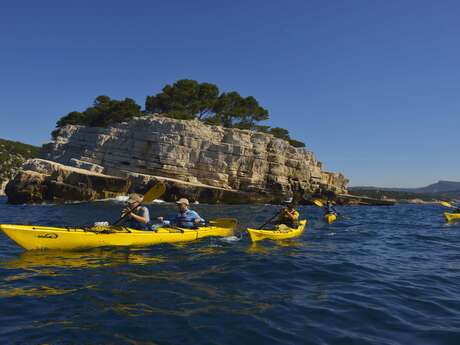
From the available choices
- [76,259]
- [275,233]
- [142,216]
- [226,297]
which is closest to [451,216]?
[275,233]

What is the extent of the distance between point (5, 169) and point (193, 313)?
90.7 meters

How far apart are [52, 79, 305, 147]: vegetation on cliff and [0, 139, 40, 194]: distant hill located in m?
28.5

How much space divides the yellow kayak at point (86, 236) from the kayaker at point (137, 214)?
0.36 meters

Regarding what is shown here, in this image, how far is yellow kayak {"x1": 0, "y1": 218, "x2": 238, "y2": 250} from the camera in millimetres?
9133

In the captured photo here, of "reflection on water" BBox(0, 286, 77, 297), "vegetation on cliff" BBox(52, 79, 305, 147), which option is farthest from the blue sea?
"vegetation on cliff" BBox(52, 79, 305, 147)

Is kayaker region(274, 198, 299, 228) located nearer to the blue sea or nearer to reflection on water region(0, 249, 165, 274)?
the blue sea

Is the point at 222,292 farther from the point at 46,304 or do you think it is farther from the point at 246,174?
the point at 246,174

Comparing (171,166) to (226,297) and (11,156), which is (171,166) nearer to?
(226,297)

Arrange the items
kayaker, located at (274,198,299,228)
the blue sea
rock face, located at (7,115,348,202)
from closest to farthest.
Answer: the blue sea
kayaker, located at (274,198,299,228)
rock face, located at (7,115,348,202)

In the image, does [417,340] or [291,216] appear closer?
[417,340]

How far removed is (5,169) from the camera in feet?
265

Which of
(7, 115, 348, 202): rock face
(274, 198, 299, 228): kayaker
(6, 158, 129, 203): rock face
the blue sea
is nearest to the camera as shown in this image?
the blue sea

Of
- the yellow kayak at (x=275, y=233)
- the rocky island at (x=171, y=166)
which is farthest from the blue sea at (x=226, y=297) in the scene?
the rocky island at (x=171, y=166)

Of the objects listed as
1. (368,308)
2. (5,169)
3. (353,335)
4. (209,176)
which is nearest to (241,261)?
(368,308)
